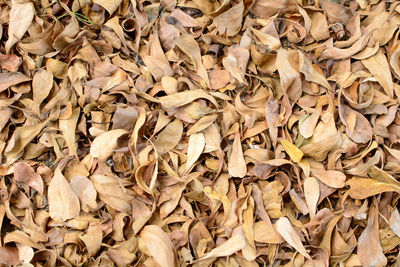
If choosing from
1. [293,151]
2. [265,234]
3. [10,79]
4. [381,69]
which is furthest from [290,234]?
[10,79]

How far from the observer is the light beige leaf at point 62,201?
800mm

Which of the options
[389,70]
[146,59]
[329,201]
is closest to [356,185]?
[329,201]

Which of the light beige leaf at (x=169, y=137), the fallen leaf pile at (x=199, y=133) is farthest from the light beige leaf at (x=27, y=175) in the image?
the light beige leaf at (x=169, y=137)

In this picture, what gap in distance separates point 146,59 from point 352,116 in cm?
40

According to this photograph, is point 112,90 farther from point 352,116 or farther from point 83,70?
point 352,116

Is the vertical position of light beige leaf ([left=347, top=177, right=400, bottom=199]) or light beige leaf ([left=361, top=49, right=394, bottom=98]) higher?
light beige leaf ([left=361, top=49, right=394, bottom=98])

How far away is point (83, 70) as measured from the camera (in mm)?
885

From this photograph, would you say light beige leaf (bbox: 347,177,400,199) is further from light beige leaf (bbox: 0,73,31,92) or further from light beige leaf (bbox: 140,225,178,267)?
light beige leaf (bbox: 0,73,31,92)

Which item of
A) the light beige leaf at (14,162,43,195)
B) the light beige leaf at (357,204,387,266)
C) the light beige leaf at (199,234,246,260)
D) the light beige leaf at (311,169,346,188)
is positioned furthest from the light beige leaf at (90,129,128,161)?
the light beige leaf at (357,204,387,266)

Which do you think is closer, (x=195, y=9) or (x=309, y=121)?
(x=309, y=121)

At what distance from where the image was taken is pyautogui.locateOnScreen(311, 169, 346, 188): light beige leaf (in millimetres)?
797

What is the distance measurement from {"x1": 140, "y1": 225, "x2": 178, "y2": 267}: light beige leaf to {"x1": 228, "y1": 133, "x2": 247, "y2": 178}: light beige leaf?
0.16 meters

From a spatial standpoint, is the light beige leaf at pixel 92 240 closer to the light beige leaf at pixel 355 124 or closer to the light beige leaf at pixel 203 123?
the light beige leaf at pixel 203 123

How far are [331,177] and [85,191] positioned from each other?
0.44m
